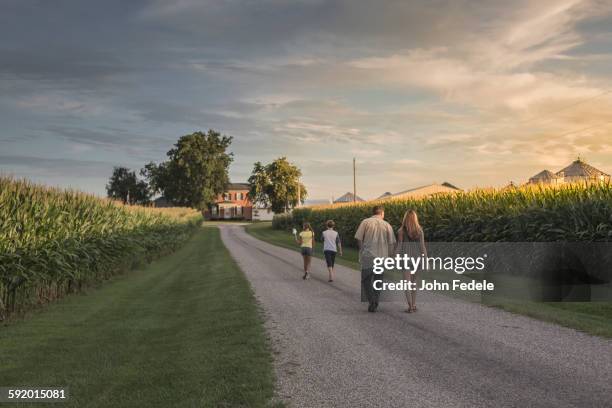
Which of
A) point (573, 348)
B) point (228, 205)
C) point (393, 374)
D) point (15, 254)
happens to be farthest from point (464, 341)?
point (228, 205)

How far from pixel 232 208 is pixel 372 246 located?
5276 inches

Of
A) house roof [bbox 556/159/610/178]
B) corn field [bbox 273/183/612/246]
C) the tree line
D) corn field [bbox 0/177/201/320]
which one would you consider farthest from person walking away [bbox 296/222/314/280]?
the tree line

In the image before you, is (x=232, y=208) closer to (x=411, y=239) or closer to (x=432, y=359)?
(x=411, y=239)

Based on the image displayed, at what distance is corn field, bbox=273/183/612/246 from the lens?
50.4ft

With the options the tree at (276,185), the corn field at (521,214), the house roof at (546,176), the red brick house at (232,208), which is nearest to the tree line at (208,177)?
the tree at (276,185)

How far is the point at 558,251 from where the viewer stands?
16.2 metres

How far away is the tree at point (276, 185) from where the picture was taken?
386ft

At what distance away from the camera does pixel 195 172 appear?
4350 inches

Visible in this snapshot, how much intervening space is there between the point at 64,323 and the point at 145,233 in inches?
636

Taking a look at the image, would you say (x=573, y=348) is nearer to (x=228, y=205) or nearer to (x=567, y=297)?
(x=567, y=297)

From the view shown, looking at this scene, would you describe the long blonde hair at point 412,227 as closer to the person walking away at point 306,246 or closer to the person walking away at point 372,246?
the person walking away at point 372,246

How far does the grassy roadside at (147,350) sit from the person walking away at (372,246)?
2678 mm

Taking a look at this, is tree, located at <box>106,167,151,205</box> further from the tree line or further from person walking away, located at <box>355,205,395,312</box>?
person walking away, located at <box>355,205,395,312</box>

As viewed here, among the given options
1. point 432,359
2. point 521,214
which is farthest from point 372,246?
point 521,214
